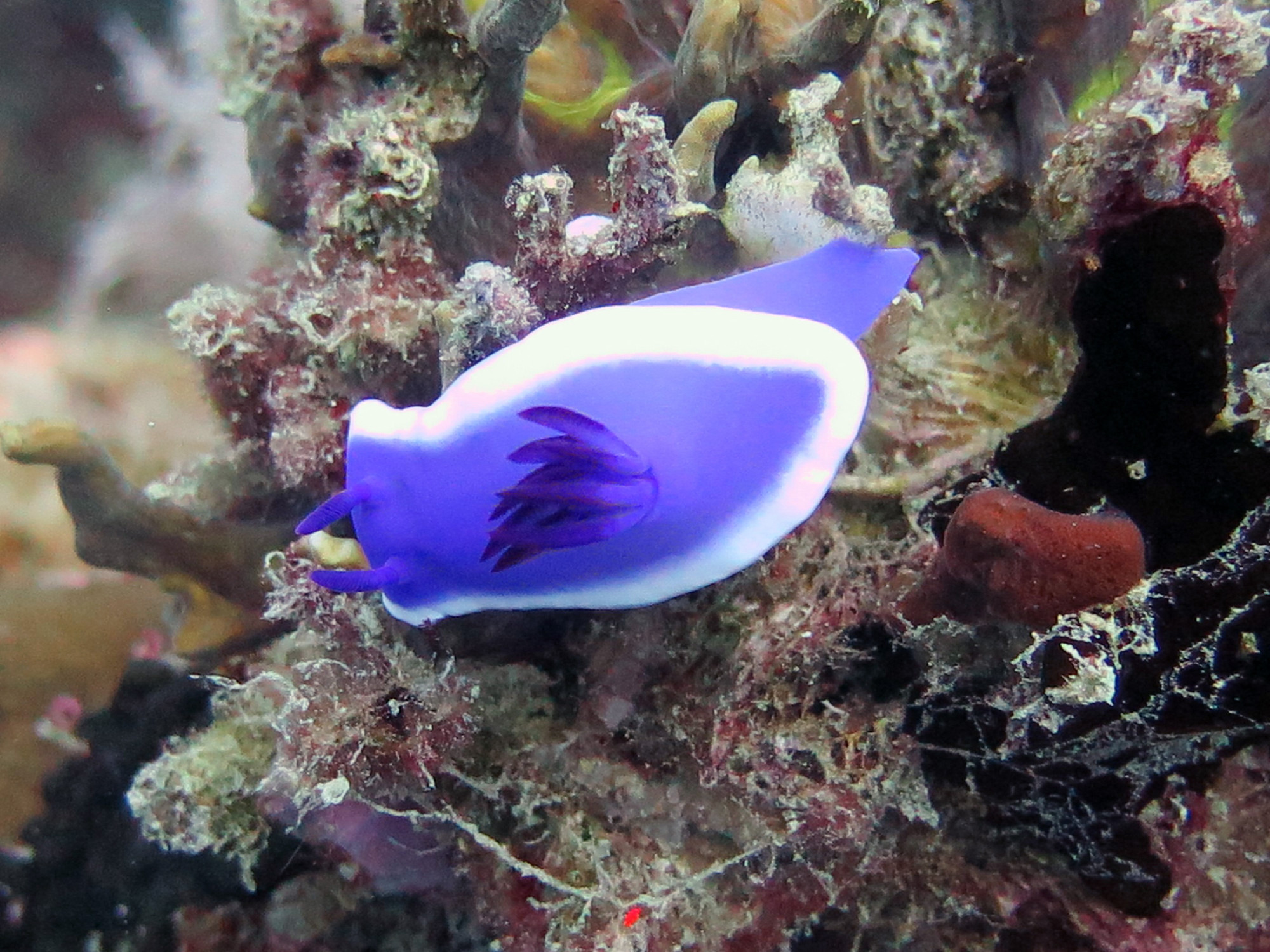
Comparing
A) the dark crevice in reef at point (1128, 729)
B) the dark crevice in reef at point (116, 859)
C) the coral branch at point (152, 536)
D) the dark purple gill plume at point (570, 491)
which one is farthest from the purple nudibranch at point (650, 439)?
the dark crevice in reef at point (116, 859)

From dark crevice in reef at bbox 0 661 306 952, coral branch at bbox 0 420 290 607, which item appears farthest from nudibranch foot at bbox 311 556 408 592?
dark crevice in reef at bbox 0 661 306 952

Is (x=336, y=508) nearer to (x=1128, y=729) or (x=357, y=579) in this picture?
(x=357, y=579)

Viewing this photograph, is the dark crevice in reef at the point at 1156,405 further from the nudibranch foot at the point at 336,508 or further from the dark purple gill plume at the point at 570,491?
the nudibranch foot at the point at 336,508

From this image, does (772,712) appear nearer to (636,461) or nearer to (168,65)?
(636,461)

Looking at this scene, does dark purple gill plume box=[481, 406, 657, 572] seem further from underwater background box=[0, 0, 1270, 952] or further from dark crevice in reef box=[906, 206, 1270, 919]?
dark crevice in reef box=[906, 206, 1270, 919]

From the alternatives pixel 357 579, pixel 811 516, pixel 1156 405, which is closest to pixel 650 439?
pixel 811 516

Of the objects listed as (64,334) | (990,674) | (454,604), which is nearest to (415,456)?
(454,604)
